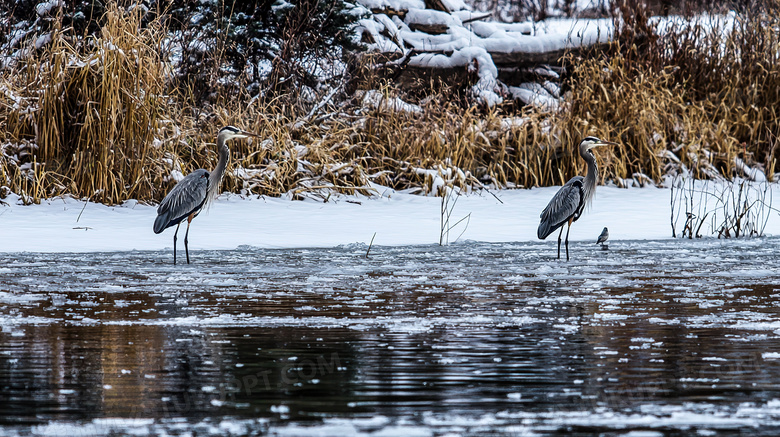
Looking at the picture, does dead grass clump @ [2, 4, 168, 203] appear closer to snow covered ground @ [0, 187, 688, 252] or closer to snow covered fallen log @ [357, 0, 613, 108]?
snow covered ground @ [0, 187, 688, 252]

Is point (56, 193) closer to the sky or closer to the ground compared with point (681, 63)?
closer to the ground

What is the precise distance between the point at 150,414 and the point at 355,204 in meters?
9.08

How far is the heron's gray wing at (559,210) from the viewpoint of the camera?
991cm

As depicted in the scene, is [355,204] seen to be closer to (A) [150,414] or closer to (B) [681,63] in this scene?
(B) [681,63]

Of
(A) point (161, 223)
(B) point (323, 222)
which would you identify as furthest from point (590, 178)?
(A) point (161, 223)

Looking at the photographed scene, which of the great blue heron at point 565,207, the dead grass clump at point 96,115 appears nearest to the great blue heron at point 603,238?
the great blue heron at point 565,207

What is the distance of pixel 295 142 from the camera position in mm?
13617

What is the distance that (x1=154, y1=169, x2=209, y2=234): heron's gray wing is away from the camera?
31.7ft

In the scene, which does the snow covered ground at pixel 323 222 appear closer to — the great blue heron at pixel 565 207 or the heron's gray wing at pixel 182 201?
the heron's gray wing at pixel 182 201

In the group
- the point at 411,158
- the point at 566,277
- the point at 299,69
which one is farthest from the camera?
the point at 299,69

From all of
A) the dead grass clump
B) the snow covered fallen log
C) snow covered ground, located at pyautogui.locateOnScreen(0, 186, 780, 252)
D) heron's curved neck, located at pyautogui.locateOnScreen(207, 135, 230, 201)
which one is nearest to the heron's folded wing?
heron's curved neck, located at pyautogui.locateOnScreen(207, 135, 230, 201)

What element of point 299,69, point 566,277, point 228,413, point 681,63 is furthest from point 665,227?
point 228,413

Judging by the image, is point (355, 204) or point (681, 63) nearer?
point (355, 204)

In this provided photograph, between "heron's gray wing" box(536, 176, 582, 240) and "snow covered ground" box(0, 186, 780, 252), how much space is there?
824mm
